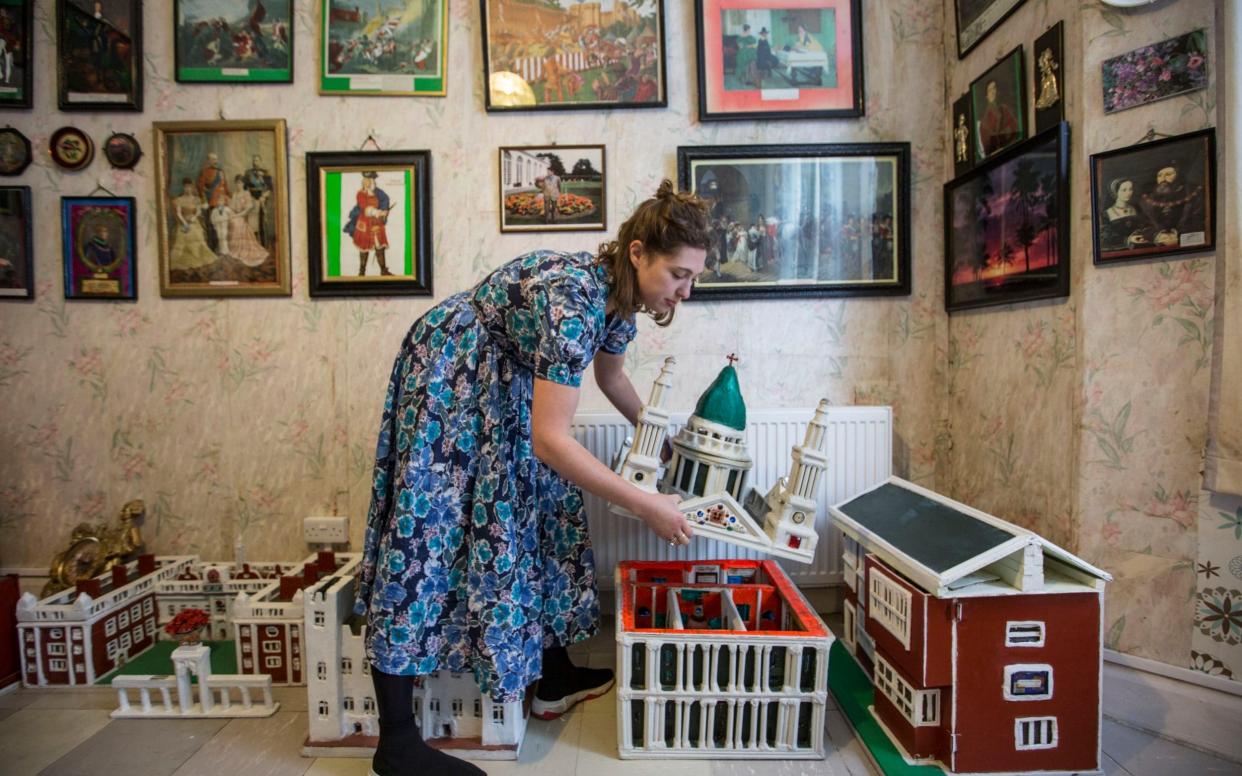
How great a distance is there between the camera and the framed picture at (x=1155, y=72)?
1.42 m

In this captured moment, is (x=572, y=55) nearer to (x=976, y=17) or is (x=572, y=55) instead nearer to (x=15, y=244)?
(x=976, y=17)

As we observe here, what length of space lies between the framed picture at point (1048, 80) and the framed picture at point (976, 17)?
8.3 inches

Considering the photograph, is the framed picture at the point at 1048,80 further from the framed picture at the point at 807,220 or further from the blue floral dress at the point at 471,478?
the blue floral dress at the point at 471,478

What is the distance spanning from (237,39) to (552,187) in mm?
1249

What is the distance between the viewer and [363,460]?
224 cm

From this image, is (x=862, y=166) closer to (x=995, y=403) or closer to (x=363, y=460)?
(x=995, y=403)

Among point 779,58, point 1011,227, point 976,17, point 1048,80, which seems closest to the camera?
point 1048,80

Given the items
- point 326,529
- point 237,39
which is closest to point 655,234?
point 326,529

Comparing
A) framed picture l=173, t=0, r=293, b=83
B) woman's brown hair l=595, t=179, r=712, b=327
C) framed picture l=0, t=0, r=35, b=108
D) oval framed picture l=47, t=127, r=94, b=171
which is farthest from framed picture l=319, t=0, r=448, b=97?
woman's brown hair l=595, t=179, r=712, b=327

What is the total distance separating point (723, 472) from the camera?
1493mm

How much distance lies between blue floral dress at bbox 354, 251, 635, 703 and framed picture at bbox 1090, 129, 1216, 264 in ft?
4.32

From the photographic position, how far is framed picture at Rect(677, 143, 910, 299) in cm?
218

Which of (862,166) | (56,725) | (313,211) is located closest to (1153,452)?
(862,166)

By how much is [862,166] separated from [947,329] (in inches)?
26.4
